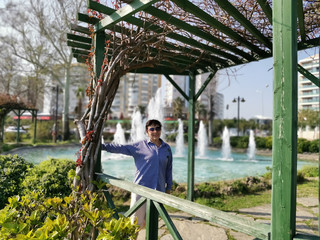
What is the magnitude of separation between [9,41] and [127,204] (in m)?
17.9

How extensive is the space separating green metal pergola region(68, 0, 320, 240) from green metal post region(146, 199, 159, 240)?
1cm

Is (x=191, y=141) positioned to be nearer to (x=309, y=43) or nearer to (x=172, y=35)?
(x=172, y=35)

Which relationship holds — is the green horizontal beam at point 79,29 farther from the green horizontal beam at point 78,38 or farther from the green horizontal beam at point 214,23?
the green horizontal beam at point 214,23

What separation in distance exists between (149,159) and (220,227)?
1.59m

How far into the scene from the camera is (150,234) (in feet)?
6.59

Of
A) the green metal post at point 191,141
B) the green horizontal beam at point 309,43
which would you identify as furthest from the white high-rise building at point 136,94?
the green horizontal beam at point 309,43

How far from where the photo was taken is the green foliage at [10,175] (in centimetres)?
323

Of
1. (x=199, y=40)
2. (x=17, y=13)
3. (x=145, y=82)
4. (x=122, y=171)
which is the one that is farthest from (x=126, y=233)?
(x=145, y=82)

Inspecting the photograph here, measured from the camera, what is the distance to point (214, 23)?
2293mm

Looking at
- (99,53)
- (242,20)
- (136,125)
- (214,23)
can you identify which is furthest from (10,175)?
(136,125)

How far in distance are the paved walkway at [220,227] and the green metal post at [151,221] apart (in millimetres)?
1088

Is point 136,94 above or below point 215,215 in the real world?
above

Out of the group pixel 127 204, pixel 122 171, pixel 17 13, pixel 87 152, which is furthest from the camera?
pixel 17 13

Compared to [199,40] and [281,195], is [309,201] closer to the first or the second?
[199,40]
